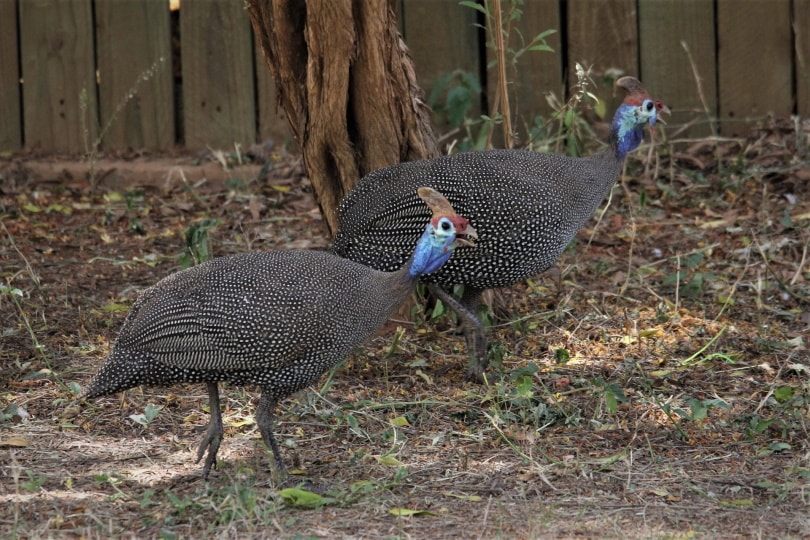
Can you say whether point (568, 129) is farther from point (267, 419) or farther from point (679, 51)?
point (267, 419)

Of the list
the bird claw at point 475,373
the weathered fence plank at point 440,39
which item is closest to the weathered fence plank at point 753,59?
the weathered fence plank at point 440,39

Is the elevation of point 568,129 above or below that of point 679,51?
below

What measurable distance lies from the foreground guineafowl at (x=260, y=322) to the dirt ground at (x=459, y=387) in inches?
12.8

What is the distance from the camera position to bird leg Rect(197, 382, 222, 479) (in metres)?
4.08

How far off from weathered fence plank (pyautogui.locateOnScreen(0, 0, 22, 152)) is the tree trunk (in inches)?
112

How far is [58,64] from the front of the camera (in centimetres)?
749

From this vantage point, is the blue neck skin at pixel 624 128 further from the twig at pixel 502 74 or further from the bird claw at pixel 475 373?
the bird claw at pixel 475 373

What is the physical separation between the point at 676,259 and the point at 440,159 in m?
1.83

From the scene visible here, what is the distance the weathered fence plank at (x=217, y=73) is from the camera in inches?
292

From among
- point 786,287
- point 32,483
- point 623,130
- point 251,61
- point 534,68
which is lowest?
point 32,483

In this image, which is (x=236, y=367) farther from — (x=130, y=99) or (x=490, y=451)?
(x=130, y=99)

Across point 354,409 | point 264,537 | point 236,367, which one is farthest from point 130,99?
point 264,537

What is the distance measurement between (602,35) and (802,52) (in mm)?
1153

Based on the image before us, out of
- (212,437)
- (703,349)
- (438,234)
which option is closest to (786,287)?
(703,349)
